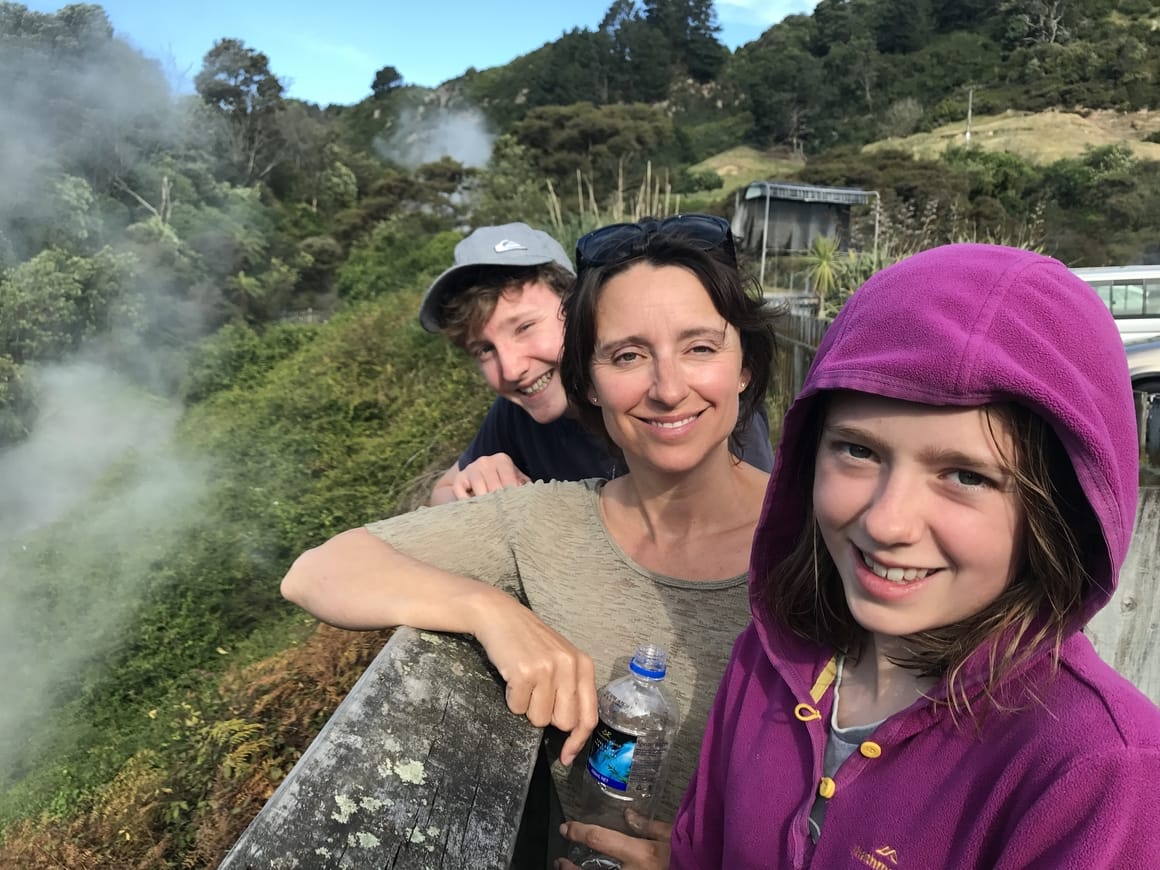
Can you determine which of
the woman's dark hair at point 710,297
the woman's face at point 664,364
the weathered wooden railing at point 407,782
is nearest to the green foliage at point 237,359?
the woman's dark hair at point 710,297

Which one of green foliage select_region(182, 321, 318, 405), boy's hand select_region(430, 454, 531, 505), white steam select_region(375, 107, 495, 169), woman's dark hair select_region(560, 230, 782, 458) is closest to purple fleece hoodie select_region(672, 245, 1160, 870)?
woman's dark hair select_region(560, 230, 782, 458)

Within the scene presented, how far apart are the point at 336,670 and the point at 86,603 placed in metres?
4.61

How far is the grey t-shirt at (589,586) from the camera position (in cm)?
137

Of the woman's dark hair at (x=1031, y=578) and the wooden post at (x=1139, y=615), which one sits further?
the wooden post at (x=1139, y=615)

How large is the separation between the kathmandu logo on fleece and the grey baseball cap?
1.79 meters

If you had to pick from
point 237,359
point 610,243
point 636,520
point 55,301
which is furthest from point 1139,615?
point 55,301

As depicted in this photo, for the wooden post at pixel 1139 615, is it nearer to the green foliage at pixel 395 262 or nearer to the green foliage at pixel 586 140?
the green foliage at pixel 395 262

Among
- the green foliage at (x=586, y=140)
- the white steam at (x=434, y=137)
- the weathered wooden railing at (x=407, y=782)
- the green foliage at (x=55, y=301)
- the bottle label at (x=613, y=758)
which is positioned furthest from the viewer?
the white steam at (x=434, y=137)

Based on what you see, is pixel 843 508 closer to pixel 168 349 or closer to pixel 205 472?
pixel 205 472

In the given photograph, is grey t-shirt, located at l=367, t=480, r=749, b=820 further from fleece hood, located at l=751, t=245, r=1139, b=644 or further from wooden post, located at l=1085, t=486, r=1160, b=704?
wooden post, located at l=1085, t=486, r=1160, b=704

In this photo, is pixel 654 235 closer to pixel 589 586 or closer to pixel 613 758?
pixel 589 586

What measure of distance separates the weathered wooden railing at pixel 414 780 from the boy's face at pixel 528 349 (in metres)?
1.24

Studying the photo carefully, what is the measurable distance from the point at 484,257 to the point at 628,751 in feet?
5.10

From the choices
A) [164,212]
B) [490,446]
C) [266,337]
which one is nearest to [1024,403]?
[490,446]
